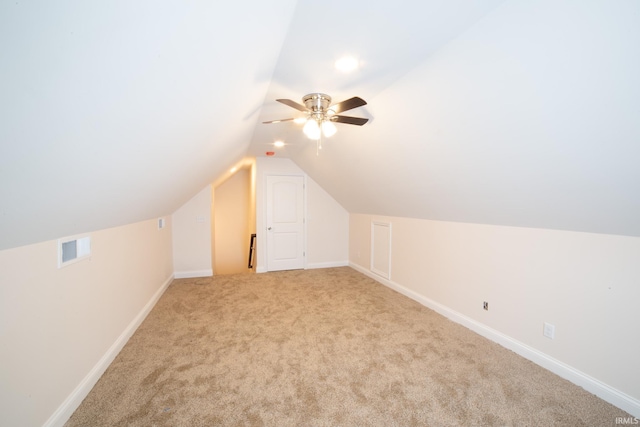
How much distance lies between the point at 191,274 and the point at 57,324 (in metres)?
3.38

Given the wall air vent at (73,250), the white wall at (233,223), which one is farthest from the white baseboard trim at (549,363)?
the white wall at (233,223)

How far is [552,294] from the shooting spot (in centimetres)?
220

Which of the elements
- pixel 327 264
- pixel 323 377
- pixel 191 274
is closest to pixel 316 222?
pixel 327 264

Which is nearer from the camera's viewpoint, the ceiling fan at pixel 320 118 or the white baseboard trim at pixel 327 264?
the ceiling fan at pixel 320 118

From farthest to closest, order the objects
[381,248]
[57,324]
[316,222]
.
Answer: [316,222], [381,248], [57,324]

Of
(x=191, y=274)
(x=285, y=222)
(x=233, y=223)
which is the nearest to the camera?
(x=191, y=274)

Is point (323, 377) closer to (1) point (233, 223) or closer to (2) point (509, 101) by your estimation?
(2) point (509, 101)

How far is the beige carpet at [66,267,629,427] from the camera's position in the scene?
67.4 inches

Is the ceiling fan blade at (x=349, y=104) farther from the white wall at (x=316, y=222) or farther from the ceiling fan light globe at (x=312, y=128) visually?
the white wall at (x=316, y=222)

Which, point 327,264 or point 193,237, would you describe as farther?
point 327,264

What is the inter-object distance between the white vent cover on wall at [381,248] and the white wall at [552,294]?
93 cm

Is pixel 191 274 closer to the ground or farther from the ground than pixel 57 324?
closer to the ground

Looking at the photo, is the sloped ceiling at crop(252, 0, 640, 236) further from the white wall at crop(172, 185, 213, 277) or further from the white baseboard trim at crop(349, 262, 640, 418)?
the white wall at crop(172, 185, 213, 277)

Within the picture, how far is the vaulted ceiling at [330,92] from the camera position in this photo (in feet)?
2.51
